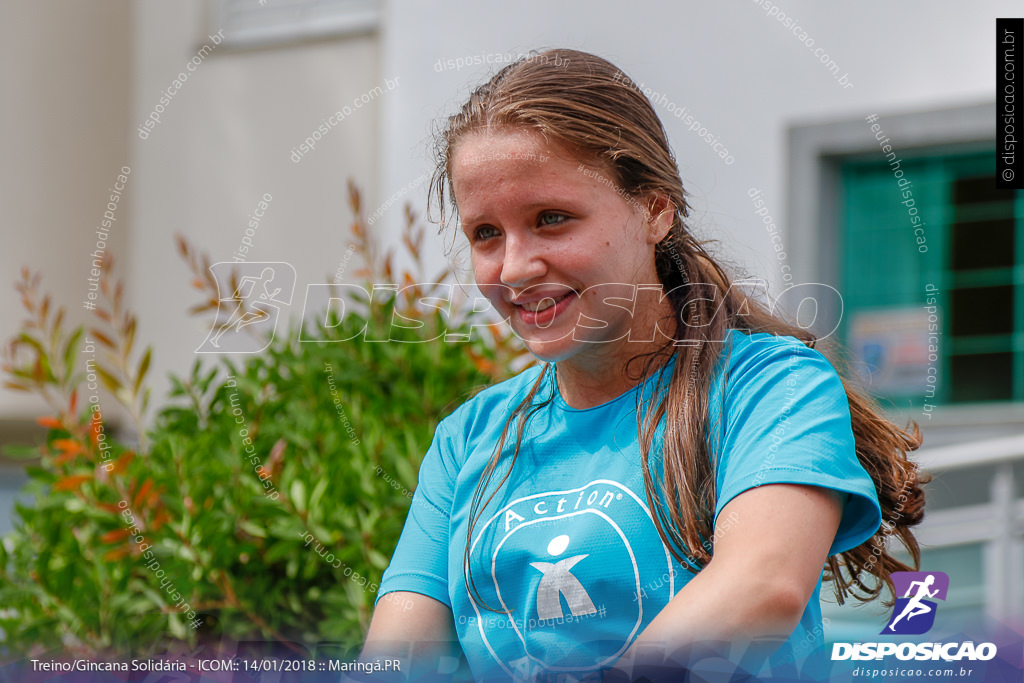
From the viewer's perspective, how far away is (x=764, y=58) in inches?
177

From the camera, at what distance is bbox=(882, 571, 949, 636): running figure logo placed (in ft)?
4.57

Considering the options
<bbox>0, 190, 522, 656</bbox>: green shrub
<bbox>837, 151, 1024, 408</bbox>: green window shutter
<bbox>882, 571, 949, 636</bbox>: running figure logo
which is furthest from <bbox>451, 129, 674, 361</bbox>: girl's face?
<bbox>837, 151, 1024, 408</bbox>: green window shutter

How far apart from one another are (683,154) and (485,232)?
7.25ft

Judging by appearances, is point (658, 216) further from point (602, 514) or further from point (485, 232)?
point (602, 514)

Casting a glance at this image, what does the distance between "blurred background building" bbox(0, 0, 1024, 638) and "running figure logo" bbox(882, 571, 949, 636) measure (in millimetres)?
1712

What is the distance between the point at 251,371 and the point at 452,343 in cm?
56

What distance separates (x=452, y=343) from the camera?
2.76 metres

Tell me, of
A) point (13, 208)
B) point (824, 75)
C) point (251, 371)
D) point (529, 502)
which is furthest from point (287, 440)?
point (13, 208)

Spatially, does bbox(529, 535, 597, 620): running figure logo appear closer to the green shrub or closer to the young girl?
the young girl

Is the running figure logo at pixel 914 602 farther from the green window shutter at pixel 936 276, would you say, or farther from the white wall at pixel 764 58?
the green window shutter at pixel 936 276

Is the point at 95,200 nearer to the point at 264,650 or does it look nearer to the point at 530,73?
the point at 264,650

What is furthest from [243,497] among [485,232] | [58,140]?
[58,140]

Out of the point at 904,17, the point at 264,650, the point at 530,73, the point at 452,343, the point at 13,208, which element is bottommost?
the point at 264,650

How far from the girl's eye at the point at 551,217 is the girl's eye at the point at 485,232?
0.23 ft
